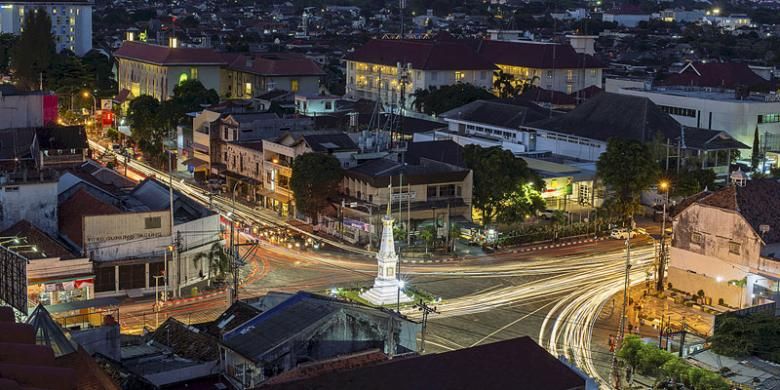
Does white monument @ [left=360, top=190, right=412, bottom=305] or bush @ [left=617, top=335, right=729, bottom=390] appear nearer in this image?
bush @ [left=617, top=335, right=729, bottom=390]

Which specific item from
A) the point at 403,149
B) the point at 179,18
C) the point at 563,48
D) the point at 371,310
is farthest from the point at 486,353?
the point at 179,18

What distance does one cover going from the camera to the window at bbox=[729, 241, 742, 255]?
127ft

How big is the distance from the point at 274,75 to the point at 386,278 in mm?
51578

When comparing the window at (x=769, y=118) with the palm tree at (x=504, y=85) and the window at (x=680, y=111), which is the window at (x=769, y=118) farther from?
the palm tree at (x=504, y=85)

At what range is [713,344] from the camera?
30016 millimetres

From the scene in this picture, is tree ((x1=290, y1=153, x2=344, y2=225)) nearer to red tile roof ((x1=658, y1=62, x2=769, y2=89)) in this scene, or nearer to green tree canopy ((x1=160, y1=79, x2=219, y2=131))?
green tree canopy ((x1=160, y1=79, x2=219, y2=131))

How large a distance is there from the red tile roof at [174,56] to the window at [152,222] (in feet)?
166

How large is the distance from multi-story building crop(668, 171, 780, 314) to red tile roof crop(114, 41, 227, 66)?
56569 mm

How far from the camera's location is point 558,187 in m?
54.5

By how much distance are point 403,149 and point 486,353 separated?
31341 mm

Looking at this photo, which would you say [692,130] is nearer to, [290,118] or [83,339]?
[290,118]

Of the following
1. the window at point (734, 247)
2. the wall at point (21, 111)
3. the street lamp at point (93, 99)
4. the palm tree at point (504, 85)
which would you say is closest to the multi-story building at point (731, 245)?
the window at point (734, 247)

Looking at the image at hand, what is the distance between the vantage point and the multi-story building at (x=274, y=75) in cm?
8862

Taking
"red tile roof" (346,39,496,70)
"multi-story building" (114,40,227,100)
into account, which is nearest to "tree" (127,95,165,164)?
"multi-story building" (114,40,227,100)
